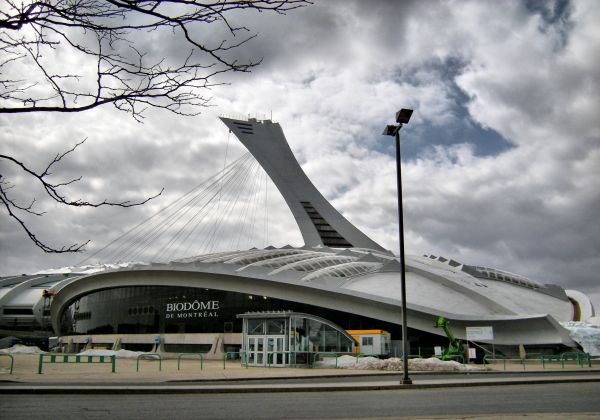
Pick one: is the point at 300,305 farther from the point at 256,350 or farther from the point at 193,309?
the point at 256,350

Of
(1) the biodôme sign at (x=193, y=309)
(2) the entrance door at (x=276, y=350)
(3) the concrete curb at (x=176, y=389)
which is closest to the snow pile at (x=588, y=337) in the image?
(2) the entrance door at (x=276, y=350)

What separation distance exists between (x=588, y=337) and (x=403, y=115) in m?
27.5

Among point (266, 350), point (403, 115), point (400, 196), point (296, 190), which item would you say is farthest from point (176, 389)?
point (296, 190)

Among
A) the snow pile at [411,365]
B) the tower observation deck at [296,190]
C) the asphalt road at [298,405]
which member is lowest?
the snow pile at [411,365]

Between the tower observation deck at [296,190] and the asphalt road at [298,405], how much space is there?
47674mm

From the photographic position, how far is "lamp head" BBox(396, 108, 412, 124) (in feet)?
64.7

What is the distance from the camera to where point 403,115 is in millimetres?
19781

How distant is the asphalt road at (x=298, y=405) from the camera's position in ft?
33.0

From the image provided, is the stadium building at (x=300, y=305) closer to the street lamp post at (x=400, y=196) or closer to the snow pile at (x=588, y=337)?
the snow pile at (x=588, y=337)

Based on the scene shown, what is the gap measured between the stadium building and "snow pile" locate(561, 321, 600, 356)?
0.62 m

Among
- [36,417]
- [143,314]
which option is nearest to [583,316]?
[143,314]

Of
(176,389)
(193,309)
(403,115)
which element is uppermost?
(403,115)

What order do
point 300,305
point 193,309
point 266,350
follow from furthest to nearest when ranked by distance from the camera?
point 193,309, point 300,305, point 266,350

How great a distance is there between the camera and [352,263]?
49375 millimetres
